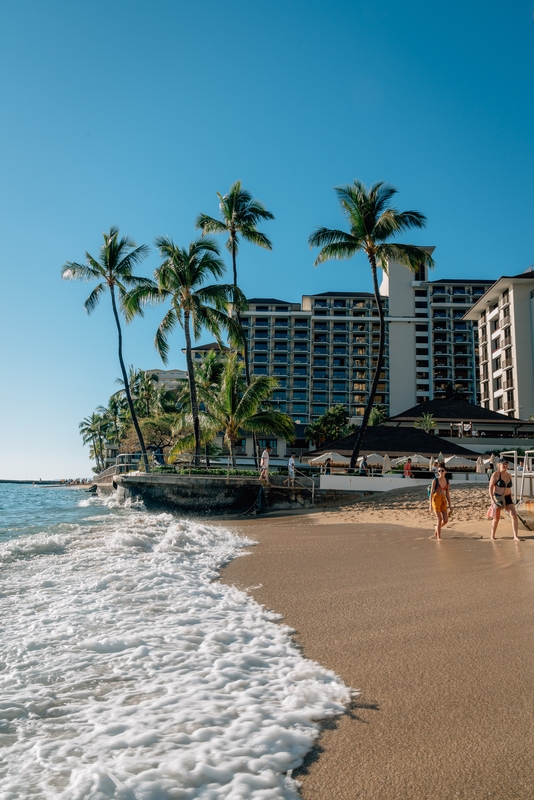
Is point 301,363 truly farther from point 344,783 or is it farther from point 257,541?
point 344,783

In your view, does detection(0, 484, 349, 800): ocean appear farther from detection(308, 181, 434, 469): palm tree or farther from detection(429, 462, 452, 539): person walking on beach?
detection(308, 181, 434, 469): palm tree

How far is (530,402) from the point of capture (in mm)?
60156

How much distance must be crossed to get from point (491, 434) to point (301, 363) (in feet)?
142

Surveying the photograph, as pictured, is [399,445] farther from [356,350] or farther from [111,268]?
[356,350]

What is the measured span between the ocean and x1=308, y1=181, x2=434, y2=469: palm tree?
819 inches

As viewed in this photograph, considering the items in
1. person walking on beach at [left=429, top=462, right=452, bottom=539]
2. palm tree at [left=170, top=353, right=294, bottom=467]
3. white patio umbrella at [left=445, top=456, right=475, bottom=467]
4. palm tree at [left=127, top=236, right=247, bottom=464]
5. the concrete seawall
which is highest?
palm tree at [left=127, top=236, right=247, bottom=464]

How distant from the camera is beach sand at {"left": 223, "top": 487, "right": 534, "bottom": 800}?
2.23 metres

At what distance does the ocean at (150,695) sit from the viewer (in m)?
2.20

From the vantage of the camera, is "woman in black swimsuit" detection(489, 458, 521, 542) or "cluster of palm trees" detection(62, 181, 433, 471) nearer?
"woman in black swimsuit" detection(489, 458, 521, 542)

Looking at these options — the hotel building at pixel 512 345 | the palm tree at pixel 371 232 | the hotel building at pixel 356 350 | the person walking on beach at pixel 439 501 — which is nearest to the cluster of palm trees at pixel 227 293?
the palm tree at pixel 371 232

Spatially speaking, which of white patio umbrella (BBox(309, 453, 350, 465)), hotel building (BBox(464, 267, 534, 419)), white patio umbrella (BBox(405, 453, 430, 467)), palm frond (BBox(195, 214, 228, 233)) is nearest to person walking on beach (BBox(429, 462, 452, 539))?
white patio umbrella (BBox(309, 453, 350, 465))

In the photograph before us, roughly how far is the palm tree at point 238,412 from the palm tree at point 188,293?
1.08 m

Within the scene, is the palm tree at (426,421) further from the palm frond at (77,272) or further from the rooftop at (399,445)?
the palm frond at (77,272)

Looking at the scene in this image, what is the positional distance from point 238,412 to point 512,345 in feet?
150
